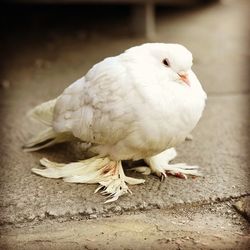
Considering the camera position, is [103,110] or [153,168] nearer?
[103,110]

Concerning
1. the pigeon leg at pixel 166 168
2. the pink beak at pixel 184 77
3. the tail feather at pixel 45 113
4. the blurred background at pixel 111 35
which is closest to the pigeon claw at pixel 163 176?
the pigeon leg at pixel 166 168

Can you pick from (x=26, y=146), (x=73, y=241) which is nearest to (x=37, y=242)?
(x=73, y=241)

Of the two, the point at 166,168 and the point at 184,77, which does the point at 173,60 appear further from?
the point at 166,168

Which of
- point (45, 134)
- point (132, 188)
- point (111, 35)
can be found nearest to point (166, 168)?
point (132, 188)

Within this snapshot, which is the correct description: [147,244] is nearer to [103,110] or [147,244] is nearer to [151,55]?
[103,110]

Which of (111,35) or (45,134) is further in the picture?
(111,35)

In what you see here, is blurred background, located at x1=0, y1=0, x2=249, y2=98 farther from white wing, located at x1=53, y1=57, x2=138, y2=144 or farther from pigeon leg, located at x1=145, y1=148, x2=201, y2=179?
white wing, located at x1=53, y1=57, x2=138, y2=144
